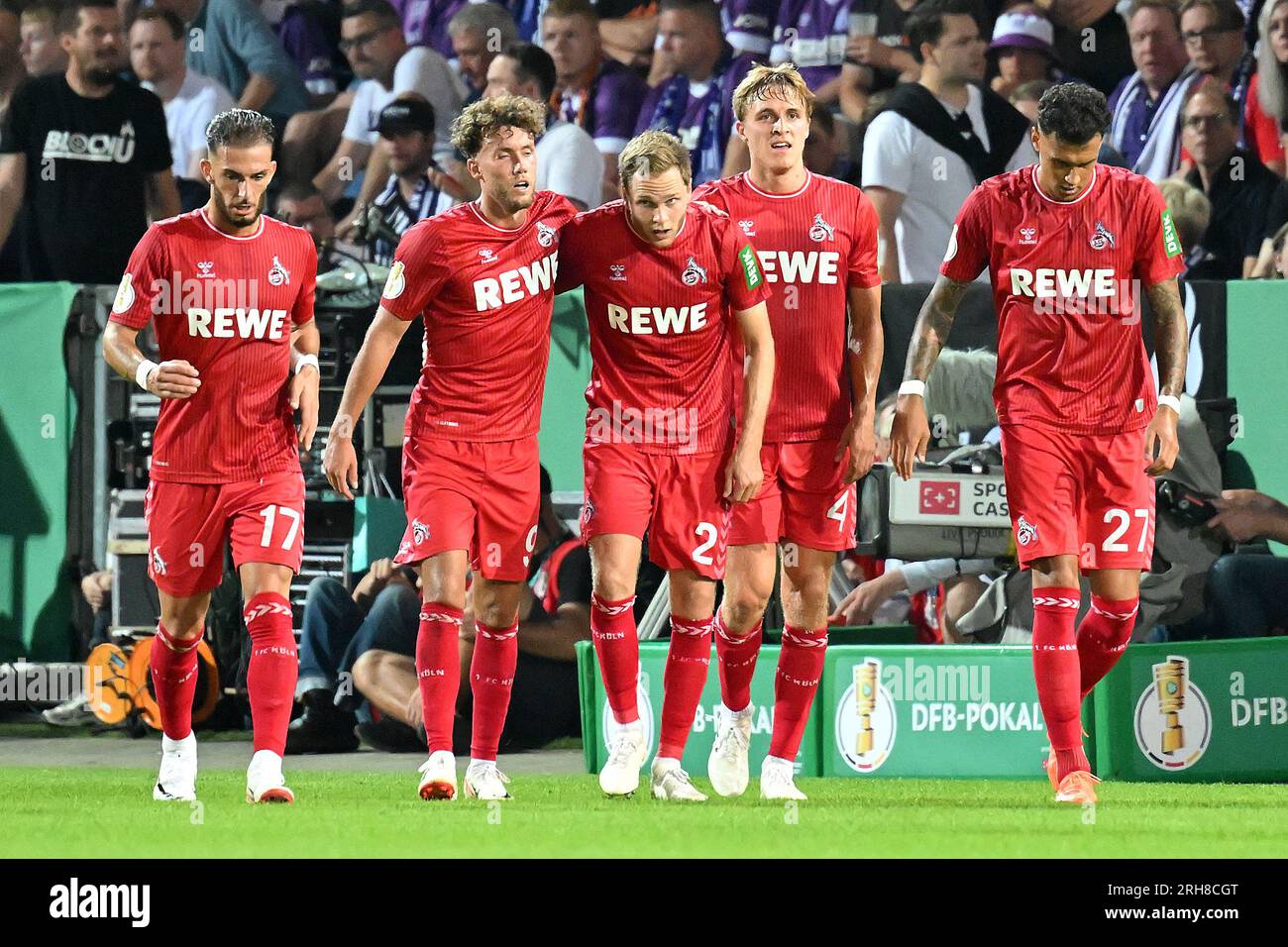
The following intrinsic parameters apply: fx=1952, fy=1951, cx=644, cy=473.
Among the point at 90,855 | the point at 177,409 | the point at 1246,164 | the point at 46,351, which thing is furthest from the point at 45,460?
the point at 1246,164

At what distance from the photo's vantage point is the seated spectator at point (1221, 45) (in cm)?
1067

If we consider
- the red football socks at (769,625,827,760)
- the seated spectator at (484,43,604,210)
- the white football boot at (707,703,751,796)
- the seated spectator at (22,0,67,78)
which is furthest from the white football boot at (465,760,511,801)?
the seated spectator at (22,0,67,78)

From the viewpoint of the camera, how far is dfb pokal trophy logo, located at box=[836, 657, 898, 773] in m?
8.08

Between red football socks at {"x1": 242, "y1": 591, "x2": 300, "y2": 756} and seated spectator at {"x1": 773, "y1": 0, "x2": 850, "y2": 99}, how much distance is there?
5.85 meters

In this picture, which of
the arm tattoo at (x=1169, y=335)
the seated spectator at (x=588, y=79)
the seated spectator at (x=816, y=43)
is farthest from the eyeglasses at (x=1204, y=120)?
the arm tattoo at (x=1169, y=335)

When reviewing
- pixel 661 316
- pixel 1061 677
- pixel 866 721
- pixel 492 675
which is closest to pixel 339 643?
pixel 866 721

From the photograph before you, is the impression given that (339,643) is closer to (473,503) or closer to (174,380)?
(473,503)

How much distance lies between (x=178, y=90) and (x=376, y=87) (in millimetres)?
1174

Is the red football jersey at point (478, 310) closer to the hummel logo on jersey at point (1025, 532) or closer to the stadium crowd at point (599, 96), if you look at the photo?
the hummel logo on jersey at point (1025, 532)

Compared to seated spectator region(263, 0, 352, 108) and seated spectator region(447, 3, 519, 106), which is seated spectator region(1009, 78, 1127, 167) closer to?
seated spectator region(447, 3, 519, 106)

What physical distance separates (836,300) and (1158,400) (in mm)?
1101

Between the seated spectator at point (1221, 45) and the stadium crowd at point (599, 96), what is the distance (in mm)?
12

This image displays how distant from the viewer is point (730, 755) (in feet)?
21.3
